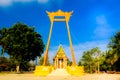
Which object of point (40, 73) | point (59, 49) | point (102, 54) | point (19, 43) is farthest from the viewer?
point (102, 54)

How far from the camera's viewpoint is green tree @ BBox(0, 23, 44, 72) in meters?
48.6

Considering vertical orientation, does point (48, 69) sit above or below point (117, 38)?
below

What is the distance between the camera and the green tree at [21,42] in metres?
48.6

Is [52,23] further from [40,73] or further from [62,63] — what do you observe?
[62,63]

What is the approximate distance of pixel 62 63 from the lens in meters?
57.5

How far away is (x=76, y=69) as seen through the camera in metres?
35.8

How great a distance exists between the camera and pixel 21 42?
160 ft

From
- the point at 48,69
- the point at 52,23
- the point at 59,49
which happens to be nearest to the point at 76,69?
the point at 48,69

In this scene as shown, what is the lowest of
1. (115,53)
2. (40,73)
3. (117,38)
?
(40,73)

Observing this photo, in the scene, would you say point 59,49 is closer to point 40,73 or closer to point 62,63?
point 62,63

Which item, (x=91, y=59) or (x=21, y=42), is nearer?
(x=21, y=42)

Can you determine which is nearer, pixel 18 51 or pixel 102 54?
pixel 18 51

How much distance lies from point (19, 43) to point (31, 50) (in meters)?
3.32

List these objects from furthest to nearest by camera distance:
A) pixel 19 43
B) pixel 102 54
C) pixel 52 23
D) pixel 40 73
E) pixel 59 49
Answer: pixel 102 54, pixel 59 49, pixel 19 43, pixel 52 23, pixel 40 73
